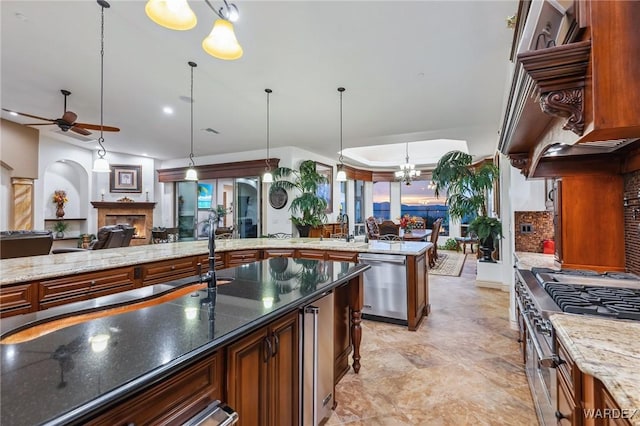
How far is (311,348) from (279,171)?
16.0 ft

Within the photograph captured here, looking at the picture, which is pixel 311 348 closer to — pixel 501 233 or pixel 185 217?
pixel 501 233

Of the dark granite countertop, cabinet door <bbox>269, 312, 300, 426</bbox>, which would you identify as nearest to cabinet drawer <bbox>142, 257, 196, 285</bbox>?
the dark granite countertop

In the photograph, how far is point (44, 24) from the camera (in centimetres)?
241

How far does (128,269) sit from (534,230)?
4.01 m

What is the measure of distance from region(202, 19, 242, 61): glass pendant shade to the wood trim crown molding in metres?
4.71

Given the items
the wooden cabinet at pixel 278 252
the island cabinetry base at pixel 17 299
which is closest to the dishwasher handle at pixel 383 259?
the wooden cabinet at pixel 278 252

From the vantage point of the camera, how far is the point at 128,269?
98.4 inches

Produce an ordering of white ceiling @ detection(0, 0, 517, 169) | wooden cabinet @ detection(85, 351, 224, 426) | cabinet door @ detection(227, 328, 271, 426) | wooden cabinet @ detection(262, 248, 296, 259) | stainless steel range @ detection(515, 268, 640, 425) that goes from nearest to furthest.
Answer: wooden cabinet @ detection(85, 351, 224, 426) < cabinet door @ detection(227, 328, 271, 426) < stainless steel range @ detection(515, 268, 640, 425) < white ceiling @ detection(0, 0, 517, 169) < wooden cabinet @ detection(262, 248, 296, 259)

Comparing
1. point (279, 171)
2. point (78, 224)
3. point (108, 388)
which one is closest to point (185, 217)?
point (78, 224)

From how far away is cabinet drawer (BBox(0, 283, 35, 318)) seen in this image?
1808mm

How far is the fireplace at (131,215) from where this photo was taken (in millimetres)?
7359

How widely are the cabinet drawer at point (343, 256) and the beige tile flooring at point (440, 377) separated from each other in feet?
2.66

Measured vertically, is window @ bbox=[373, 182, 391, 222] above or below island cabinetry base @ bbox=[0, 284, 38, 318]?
above

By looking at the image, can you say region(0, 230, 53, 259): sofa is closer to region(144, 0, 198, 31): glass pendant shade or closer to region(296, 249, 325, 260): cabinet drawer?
region(296, 249, 325, 260): cabinet drawer
